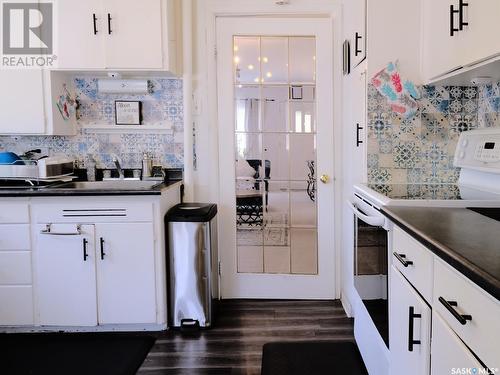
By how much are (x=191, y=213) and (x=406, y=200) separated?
4.69 ft

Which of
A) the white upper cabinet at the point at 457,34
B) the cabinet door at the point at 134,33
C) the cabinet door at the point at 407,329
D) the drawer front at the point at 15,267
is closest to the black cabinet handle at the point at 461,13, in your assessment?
the white upper cabinet at the point at 457,34

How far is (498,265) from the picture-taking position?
0.84 metres

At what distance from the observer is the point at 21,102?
2865 millimetres

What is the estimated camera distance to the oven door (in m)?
1.70

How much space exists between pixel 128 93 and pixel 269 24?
1.18 m

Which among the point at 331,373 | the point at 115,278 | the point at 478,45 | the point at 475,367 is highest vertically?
the point at 478,45

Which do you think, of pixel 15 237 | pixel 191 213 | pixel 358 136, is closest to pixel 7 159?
pixel 15 237

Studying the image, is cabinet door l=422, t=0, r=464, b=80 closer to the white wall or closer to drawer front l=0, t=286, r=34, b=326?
the white wall

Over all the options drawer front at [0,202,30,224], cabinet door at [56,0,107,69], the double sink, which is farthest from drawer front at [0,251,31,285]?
cabinet door at [56,0,107,69]

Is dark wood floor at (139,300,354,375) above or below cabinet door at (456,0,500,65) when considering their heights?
below

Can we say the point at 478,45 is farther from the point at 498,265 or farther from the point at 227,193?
the point at 227,193

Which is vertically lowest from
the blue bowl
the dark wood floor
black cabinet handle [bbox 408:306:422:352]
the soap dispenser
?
the dark wood floor

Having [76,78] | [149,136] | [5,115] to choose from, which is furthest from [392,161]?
[5,115]

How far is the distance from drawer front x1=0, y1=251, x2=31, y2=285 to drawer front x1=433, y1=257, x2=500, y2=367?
94.4 inches
